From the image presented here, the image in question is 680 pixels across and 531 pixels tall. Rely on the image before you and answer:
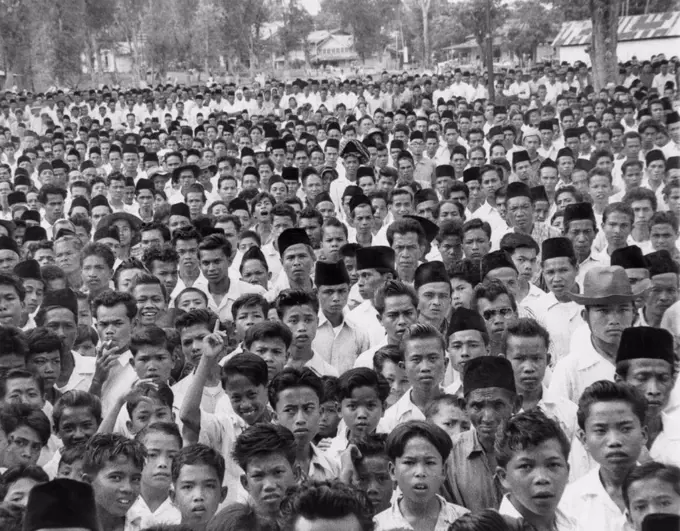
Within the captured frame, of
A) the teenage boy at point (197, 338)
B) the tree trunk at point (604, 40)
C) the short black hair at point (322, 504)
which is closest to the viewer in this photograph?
the short black hair at point (322, 504)

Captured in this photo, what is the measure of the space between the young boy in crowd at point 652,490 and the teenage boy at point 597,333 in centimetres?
143

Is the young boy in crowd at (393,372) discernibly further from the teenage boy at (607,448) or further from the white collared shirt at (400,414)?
the teenage boy at (607,448)

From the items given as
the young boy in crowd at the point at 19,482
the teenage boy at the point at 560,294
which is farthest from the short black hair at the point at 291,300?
the young boy in crowd at the point at 19,482

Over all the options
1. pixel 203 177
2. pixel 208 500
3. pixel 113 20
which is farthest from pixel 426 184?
pixel 113 20

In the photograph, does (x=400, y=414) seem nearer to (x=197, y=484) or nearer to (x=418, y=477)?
(x=418, y=477)

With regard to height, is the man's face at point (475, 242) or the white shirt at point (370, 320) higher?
the man's face at point (475, 242)

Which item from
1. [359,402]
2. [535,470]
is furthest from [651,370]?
[359,402]

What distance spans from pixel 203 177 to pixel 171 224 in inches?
133

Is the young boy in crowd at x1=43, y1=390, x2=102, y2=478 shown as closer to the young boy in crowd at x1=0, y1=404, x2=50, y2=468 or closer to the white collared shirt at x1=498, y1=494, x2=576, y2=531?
the young boy in crowd at x1=0, y1=404, x2=50, y2=468

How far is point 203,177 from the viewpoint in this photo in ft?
40.3

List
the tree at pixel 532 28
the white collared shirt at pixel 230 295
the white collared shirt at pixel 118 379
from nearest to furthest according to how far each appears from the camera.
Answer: the white collared shirt at pixel 118 379 < the white collared shirt at pixel 230 295 < the tree at pixel 532 28

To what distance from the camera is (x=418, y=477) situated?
4008mm

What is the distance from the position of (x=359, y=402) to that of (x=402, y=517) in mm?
903

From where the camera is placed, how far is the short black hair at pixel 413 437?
4086mm
